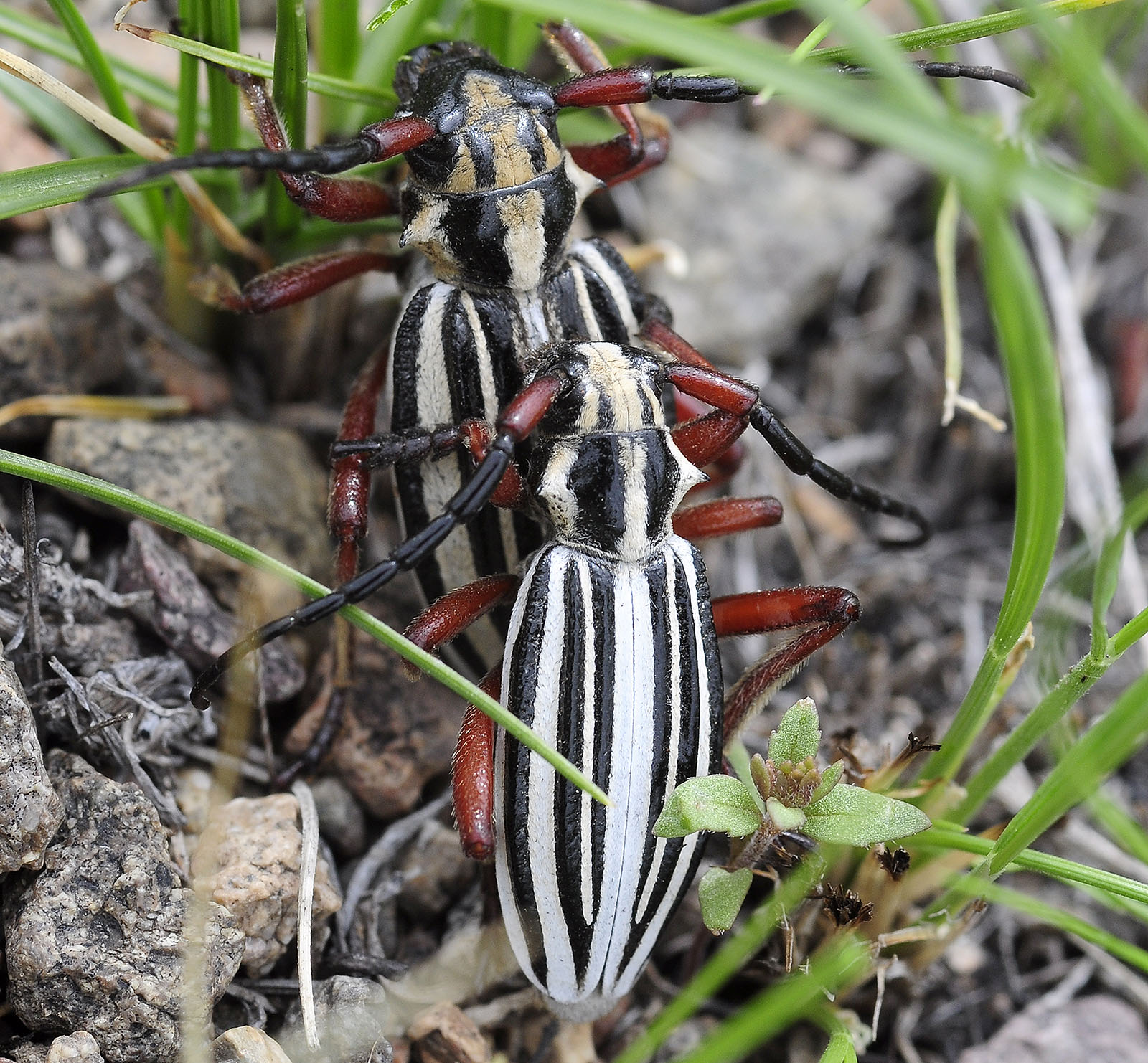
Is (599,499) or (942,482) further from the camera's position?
(942,482)

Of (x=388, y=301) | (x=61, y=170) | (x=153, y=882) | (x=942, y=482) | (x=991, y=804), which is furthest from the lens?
(x=942, y=482)

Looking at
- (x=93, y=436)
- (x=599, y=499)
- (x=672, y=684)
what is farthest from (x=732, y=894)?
(x=93, y=436)

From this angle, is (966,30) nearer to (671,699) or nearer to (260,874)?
(671,699)

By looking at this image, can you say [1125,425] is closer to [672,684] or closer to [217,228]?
[672,684]

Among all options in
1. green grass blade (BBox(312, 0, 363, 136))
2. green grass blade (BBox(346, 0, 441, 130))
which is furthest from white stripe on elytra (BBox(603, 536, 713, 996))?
green grass blade (BBox(312, 0, 363, 136))

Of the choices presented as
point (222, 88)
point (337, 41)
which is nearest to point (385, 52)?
point (337, 41)

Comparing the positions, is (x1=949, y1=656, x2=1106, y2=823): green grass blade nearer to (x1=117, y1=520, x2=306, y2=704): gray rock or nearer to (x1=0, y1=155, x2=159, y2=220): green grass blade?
(x1=117, y1=520, x2=306, y2=704): gray rock

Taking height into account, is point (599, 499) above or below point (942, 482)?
above
